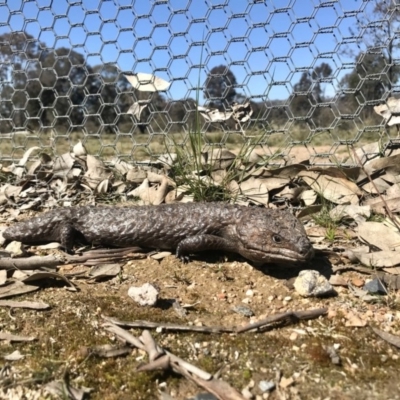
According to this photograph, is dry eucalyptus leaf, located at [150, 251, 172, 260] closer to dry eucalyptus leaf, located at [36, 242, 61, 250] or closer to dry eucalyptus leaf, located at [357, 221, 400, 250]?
dry eucalyptus leaf, located at [36, 242, 61, 250]

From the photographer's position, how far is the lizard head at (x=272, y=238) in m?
2.51

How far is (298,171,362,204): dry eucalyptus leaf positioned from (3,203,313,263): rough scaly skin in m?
0.64

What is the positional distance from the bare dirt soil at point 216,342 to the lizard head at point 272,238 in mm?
129

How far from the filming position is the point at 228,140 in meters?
4.30

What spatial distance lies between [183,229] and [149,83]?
1689 mm

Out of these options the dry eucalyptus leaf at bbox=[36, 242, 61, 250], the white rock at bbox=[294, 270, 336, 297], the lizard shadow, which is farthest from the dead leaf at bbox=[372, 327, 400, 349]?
the dry eucalyptus leaf at bbox=[36, 242, 61, 250]

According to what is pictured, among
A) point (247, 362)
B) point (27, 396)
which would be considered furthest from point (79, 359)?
point (247, 362)

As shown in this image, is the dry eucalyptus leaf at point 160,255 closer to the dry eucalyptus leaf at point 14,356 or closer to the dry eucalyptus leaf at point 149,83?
the dry eucalyptus leaf at point 14,356

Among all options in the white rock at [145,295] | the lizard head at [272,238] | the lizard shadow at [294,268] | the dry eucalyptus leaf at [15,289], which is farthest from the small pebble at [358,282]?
the dry eucalyptus leaf at [15,289]

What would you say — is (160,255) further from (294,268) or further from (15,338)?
(15,338)

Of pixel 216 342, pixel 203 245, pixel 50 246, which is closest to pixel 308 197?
pixel 203 245

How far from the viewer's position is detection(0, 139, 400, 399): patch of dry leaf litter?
1.75m

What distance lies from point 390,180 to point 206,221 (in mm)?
1340

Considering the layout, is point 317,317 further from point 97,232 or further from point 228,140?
point 228,140
